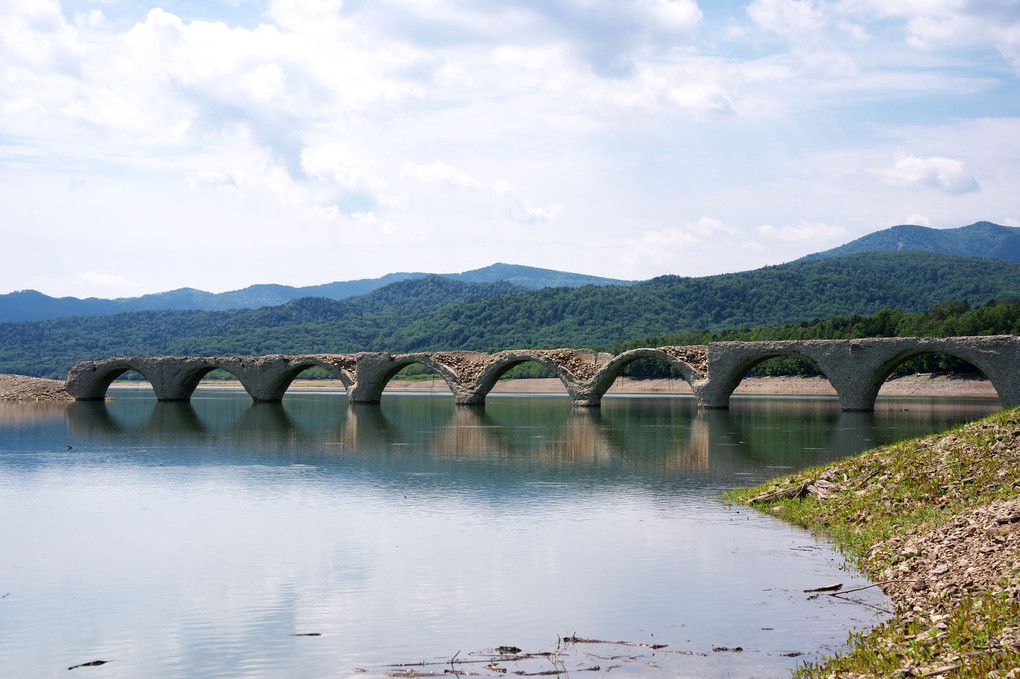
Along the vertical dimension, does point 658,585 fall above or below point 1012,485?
below

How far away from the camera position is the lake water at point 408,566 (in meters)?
8.14

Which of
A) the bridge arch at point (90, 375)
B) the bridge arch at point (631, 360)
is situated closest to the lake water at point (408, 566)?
the bridge arch at point (631, 360)

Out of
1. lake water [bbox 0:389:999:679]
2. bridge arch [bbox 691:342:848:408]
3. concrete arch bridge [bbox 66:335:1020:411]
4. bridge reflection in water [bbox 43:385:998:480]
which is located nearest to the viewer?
lake water [bbox 0:389:999:679]

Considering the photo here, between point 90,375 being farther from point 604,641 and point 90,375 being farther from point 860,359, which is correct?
point 604,641

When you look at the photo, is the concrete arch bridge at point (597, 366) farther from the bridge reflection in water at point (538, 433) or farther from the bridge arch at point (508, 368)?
the bridge reflection in water at point (538, 433)

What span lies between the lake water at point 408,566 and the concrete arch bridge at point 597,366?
12.4m

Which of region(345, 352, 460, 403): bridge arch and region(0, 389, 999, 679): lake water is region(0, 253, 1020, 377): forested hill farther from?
region(0, 389, 999, 679): lake water

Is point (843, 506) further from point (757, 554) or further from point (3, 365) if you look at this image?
point (3, 365)

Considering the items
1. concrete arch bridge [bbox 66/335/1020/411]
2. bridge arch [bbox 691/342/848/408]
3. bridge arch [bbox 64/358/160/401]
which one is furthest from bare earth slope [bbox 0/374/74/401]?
bridge arch [bbox 691/342/848/408]

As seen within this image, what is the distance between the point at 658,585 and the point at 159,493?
11.4 metres

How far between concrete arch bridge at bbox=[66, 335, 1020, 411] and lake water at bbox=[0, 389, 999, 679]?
1239 centimetres

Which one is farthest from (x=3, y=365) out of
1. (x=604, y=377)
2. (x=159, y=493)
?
(x=159, y=493)

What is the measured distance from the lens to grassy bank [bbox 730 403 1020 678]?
22.3 feet

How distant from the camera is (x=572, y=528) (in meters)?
13.6
